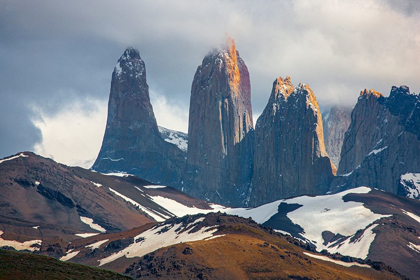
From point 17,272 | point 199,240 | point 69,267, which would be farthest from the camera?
point 199,240

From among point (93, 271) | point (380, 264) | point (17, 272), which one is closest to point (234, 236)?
point (380, 264)

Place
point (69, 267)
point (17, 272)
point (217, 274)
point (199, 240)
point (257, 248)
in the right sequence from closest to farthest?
point (17, 272) < point (69, 267) < point (217, 274) < point (257, 248) < point (199, 240)

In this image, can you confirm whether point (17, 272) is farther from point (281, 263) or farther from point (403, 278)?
point (403, 278)

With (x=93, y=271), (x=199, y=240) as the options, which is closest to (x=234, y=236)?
(x=199, y=240)

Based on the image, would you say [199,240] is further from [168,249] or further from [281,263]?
[281,263]

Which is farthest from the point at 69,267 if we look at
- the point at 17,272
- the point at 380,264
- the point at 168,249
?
the point at 380,264

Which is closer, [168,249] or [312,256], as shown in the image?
[168,249]

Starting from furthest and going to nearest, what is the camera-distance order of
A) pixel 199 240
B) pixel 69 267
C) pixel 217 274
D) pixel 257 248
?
pixel 199 240 → pixel 257 248 → pixel 217 274 → pixel 69 267

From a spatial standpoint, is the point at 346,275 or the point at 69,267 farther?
the point at 346,275

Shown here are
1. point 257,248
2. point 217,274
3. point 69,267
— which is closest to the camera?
point 69,267
